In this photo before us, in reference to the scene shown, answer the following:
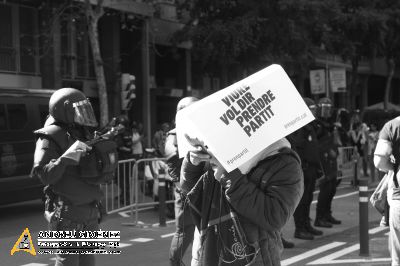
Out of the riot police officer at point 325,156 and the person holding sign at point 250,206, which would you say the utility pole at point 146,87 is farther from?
the person holding sign at point 250,206

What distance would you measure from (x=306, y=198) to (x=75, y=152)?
4952mm

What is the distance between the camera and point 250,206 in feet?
9.48

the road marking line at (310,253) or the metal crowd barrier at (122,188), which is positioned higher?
the metal crowd barrier at (122,188)

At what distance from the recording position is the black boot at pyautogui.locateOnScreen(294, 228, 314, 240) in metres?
8.68

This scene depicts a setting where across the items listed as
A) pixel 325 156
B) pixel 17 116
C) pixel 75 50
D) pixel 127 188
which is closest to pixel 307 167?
pixel 325 156

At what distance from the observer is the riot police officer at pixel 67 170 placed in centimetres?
429

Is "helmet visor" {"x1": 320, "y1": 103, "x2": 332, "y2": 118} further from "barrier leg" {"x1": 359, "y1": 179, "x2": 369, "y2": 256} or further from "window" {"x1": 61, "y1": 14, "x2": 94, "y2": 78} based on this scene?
"window" {"x1": 61, "y1": 14, "x2": 94, "y2": 78}

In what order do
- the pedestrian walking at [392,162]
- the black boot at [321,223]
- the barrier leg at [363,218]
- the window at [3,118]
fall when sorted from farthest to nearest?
the window at [3,118]
the black boot at [321,223]
the barrier leg at [363,218]
the pedestrian walking at [392,162]

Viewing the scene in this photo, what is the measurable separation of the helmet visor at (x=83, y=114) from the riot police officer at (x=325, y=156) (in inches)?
209

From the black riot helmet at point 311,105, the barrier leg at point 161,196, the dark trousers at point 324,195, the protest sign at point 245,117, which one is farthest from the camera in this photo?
the barrier leg at point 161,196

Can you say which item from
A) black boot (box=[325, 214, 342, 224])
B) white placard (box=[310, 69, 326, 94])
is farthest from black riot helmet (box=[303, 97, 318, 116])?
white placard (box=[310, 69, 326, 94])

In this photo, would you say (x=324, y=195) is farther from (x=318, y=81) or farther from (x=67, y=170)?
(x=318, y=81)

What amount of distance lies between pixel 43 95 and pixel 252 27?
8.66m

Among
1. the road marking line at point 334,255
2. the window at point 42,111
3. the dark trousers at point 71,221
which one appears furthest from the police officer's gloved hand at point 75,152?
the window at point 42,111
